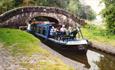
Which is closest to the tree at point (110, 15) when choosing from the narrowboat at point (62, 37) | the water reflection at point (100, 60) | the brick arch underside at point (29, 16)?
the narrowboat at point (62, 37)

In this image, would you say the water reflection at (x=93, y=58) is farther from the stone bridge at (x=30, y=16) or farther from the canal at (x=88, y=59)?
the stone bridge at (x=30, y=16)

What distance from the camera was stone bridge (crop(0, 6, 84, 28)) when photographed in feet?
121

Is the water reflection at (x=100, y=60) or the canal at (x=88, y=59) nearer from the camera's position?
the canal at (x=88, y=59)

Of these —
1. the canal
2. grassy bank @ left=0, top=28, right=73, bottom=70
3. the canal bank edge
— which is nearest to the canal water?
the canal

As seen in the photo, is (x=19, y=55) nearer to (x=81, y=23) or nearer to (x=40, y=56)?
(x=40, y=56)

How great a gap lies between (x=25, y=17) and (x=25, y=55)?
17294 millimetres

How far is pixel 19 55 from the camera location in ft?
71.5

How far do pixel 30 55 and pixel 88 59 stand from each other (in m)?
5.84

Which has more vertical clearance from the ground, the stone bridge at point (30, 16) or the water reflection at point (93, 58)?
the stone bridge at point (30, 16)

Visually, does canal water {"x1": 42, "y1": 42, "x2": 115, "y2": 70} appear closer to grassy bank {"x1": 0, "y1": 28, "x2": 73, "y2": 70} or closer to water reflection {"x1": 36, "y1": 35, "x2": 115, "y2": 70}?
water reflection {"x1": 36, "y1": 35, "x2": 115, "y2": 70}

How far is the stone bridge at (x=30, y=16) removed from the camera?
36.9 m

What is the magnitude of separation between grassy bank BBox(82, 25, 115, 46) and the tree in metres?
0.77

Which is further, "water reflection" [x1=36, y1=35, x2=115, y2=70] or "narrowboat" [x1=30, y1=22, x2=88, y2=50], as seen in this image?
"narrowboat" [x1=30, y1=22, x2=88, y2=50]

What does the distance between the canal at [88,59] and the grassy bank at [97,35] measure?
75.5 inches
